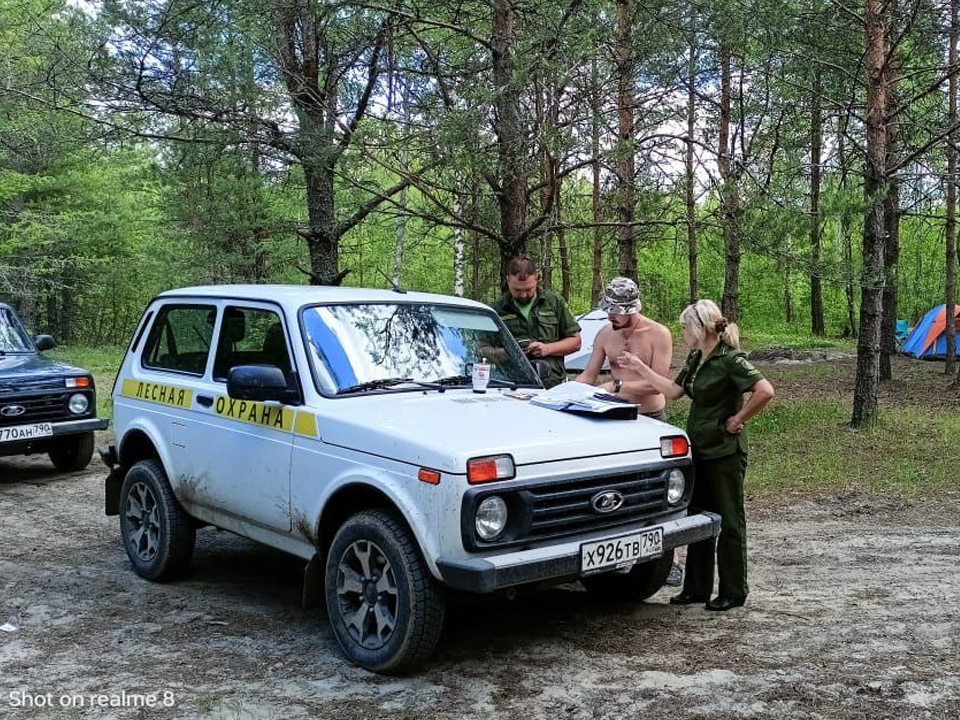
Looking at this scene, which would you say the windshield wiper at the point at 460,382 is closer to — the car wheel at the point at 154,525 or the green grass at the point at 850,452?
the car wheel at the point at 154,525

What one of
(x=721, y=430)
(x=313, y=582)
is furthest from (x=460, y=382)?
(x=721, y=430)

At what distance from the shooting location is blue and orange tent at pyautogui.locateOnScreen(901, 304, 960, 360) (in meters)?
20.9

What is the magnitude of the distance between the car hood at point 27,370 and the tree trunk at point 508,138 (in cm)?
476

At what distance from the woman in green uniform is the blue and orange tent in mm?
17917

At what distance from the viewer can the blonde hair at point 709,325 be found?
4984 millimetres

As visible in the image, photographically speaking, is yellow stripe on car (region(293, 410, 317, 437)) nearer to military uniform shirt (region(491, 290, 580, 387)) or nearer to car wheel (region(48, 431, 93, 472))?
military uniform shirt (region(491, 290, 580, 387))

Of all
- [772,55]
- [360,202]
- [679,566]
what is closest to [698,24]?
[772,55]

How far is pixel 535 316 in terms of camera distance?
23.0 ft

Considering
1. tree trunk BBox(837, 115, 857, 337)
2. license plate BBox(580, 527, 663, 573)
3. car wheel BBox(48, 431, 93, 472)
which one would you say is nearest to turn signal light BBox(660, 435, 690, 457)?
license plate BBox(580, 527, 663, 573)

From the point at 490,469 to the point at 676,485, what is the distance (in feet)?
4.38

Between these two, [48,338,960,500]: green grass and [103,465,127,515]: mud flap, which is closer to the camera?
[103,465,127,515]: mud flap

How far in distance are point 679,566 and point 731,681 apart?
218 centimetres

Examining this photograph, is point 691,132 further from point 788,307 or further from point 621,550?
point 788,307

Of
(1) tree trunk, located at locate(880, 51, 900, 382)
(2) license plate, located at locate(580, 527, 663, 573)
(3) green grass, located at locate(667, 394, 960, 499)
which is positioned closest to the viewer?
(2) license plate, located at locate(580, 527, 663, 573)
